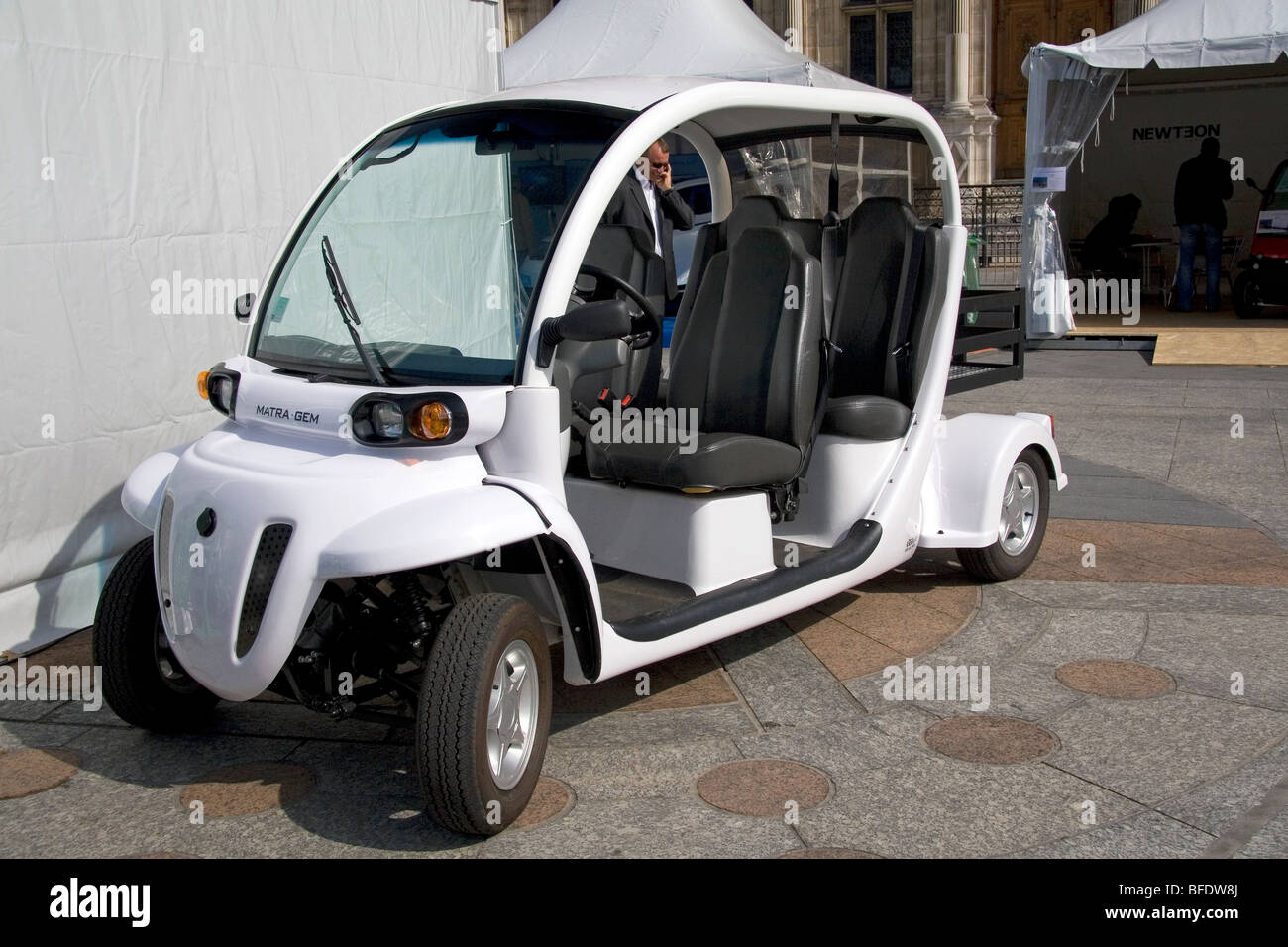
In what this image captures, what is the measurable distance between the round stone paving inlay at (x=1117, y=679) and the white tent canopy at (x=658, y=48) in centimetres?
1124

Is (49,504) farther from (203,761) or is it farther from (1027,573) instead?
(1027,573)

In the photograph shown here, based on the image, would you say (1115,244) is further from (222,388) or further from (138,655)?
(138,655)

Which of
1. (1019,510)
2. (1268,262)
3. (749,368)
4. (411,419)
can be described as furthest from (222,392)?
(1268,262)

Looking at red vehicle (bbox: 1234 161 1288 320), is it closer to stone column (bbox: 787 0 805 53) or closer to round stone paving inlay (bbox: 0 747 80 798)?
round stone paving inlay (bbox: 0 747 80 798)

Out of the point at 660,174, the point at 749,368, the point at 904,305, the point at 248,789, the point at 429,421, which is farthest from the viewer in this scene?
the point at 660,174

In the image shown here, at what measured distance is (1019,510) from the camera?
19.5 feet

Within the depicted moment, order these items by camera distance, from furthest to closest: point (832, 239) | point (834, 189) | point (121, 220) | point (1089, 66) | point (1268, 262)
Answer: point (1268, 262) < point (1089, 66) < point (121, 220) < point (834, 189) < point (832, 239)

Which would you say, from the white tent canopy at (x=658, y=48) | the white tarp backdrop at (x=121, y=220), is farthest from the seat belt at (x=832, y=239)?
the white tent canopy at (x=658, y=48)

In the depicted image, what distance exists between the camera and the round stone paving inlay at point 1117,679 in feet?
15.0

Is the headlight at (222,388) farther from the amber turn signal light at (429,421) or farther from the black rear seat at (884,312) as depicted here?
the black rear seat at (884,312)

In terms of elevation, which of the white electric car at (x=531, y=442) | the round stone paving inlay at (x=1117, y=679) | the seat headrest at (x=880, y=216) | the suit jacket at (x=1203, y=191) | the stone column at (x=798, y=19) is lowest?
the round stone paving inlay at (x=1117, y=679)

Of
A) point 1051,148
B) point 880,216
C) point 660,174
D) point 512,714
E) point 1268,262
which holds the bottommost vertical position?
point 512,714

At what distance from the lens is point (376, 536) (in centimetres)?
348

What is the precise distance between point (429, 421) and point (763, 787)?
1453 mm
